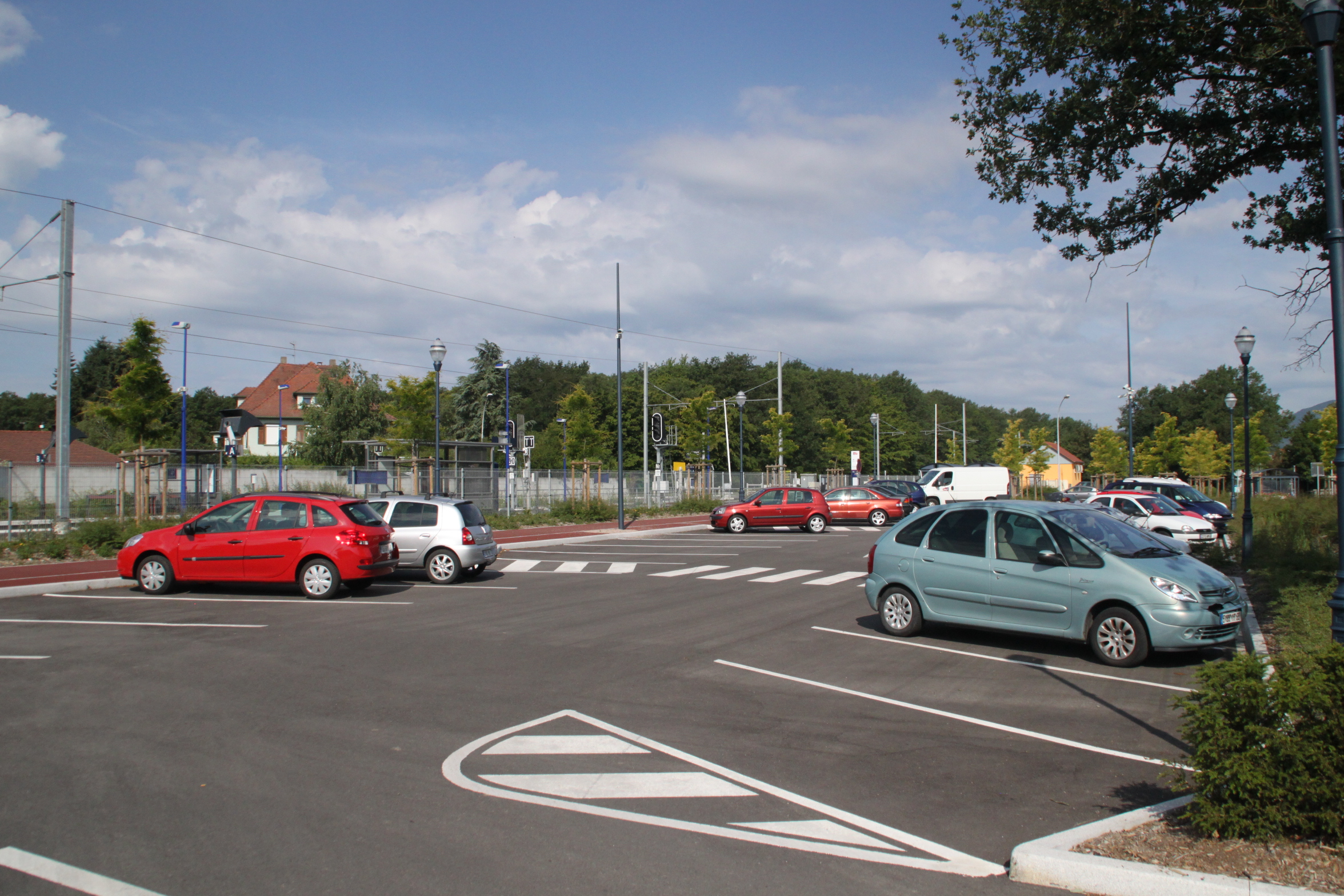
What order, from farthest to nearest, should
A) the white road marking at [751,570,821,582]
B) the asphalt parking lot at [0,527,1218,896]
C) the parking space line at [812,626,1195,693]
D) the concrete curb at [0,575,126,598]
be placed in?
the white road marking at [751,570,821,582] < the concrete curb at [0,575,126,598] < the parking space line at [812,626,1195,693] < the asphalt parking lot at [0,527,1218,896]

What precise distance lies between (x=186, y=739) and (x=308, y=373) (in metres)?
98.6

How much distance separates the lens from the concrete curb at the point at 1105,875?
389cm

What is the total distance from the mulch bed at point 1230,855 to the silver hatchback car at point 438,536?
13997 mm

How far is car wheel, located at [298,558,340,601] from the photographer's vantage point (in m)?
14.7

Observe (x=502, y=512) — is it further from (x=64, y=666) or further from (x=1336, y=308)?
(x=1336, y=308)

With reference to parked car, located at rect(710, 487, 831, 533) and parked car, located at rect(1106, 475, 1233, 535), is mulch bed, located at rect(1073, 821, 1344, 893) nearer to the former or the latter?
parked car, located at rect(1106, 475, 1233, 535)

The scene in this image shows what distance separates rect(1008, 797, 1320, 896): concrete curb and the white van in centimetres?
3702

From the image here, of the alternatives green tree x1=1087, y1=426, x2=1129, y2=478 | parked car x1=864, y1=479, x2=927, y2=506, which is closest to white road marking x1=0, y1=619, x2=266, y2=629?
parked car x1=864, y1=479, x2=927, y2=506

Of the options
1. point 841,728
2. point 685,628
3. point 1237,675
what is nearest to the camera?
point 1237,675

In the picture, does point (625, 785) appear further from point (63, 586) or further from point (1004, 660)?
point (63, 586)

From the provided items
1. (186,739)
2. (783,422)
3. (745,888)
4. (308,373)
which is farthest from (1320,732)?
(308,373)

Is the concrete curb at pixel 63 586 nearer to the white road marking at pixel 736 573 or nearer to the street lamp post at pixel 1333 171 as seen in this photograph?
the white road marking at pixel 736 573

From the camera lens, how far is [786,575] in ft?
60.4

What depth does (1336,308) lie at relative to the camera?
649cm
